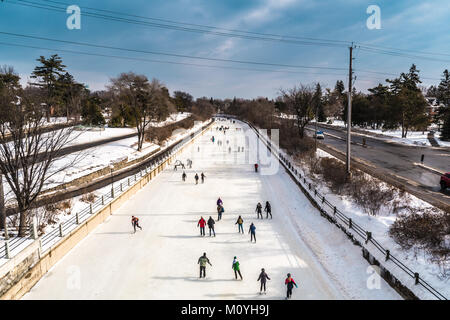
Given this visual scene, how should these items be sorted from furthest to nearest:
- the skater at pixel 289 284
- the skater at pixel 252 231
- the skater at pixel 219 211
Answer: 1. the skater at pixel 219 211
2. the skater at pixel 252 231
3. the skater at pixel 289 284

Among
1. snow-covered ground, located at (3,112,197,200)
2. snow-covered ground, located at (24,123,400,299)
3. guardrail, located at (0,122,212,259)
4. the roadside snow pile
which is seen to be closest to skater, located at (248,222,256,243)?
snow-covered ground, located at (24,123,400,299)

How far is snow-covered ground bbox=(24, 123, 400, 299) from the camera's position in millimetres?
11422

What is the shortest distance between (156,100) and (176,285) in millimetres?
44410

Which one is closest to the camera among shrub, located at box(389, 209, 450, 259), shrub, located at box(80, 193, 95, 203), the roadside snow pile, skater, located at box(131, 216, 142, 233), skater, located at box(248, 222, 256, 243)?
the roadside snow pile

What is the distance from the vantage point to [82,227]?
16516 mm

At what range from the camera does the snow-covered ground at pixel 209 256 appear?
1142cm

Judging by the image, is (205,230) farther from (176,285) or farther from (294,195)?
(294,195)

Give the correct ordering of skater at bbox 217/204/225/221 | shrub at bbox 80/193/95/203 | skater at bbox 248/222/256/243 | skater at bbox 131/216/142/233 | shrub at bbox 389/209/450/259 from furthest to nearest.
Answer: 1. shrub at bbox 80/193/95/203
2. skater at bbox 217/204/225/221
3. skater at bbox 131/216/142/233
4. skater at bbox 248/222/256/243
5. shrub at bbox 389/209/450/259

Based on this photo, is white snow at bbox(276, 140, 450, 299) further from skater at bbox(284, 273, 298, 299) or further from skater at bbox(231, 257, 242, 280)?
skater at bbox(231, 257, 242, 280)

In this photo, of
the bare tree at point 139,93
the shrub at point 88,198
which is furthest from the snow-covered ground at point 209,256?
the bare tree at point 139,93

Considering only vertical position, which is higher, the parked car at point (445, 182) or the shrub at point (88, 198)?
the parked car at point (445, 182)

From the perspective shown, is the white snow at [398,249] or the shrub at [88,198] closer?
the white snow at [398,249]

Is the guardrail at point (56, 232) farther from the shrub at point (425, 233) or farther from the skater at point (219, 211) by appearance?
the shrub at point (425, 233)
